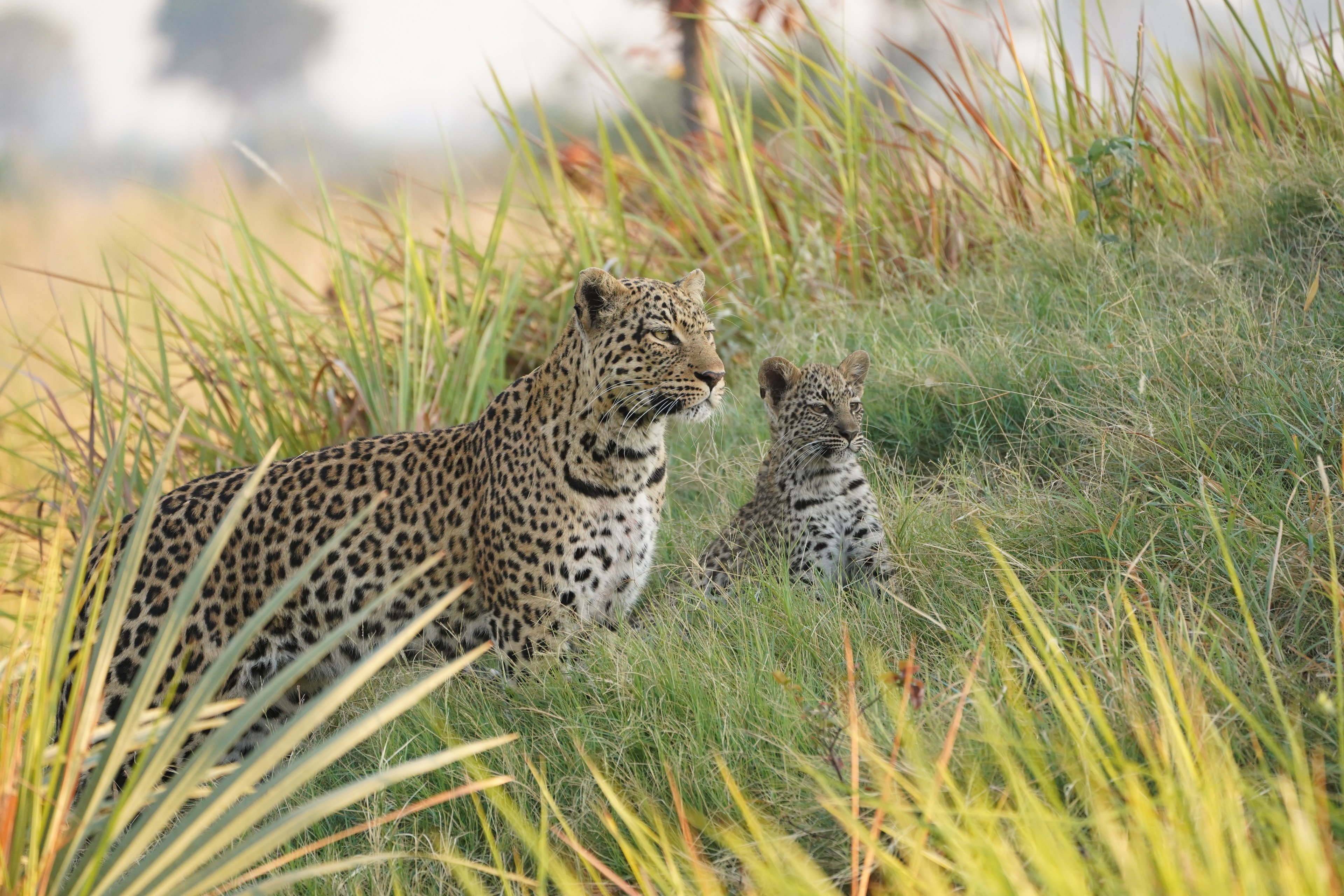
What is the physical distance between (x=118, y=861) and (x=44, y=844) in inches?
9.4

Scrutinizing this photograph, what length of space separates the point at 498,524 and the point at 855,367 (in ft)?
5.62

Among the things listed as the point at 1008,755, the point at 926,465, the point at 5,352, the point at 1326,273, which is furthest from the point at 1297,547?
the point at 5,352

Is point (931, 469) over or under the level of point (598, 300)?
under

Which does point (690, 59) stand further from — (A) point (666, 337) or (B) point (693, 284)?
(A) point (666, 337)

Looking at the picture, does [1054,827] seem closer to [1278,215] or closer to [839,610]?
[839,610]

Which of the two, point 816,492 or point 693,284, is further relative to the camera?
point 693,284

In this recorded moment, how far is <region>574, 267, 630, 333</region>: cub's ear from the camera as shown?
4637 mm

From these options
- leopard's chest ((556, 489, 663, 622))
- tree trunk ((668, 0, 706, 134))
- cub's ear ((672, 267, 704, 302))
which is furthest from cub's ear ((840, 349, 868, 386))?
tree trunk ((668, 0, 706, 134))

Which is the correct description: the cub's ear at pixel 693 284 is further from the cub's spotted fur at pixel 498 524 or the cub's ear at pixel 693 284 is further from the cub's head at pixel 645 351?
the cub's head at pixel 645 351

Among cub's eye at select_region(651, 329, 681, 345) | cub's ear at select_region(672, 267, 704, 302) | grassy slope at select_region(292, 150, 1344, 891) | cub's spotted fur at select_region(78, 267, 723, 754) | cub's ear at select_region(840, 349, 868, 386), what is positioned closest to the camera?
grassy slope at select_region(292, 150, 1344, 891)

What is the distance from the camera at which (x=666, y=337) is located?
4625 millimetres

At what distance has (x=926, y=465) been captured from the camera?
223 inches

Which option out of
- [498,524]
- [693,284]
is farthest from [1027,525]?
[498,524]

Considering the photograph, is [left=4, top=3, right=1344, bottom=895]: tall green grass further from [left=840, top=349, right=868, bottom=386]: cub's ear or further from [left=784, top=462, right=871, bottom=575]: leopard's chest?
[left=840, top=349, right=868, bottom=386]: cub's ear
